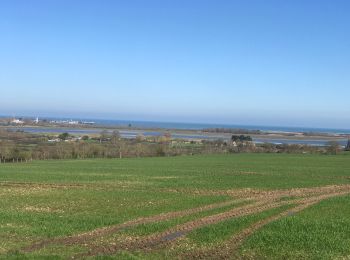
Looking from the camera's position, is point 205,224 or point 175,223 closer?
point 205,224

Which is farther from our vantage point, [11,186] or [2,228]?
[11,186]

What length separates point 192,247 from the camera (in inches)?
549

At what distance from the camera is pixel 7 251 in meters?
13.1

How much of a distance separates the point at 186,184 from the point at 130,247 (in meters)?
22.7

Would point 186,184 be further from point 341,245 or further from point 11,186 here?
point 341,245

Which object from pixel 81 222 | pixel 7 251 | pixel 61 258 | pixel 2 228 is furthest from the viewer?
pixel 81 222

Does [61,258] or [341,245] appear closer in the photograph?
[61,258]

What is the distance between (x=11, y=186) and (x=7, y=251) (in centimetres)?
2290

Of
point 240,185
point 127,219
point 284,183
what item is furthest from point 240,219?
point 284,183

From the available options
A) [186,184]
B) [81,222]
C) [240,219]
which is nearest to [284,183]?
[186,184]

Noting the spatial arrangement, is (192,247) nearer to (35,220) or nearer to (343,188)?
(35,220)

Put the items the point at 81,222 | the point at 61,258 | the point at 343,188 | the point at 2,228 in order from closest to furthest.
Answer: the point at 61,258 → the point at 2,228 → the point at 81,222 → the point at 343,188

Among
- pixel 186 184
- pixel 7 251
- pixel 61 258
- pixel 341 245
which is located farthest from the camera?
pixel 186 184

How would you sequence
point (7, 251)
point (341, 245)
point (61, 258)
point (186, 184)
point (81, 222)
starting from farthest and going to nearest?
point (186, 184), point (81, 222), point (341, 245), point (7, 251), point (61, 258)
